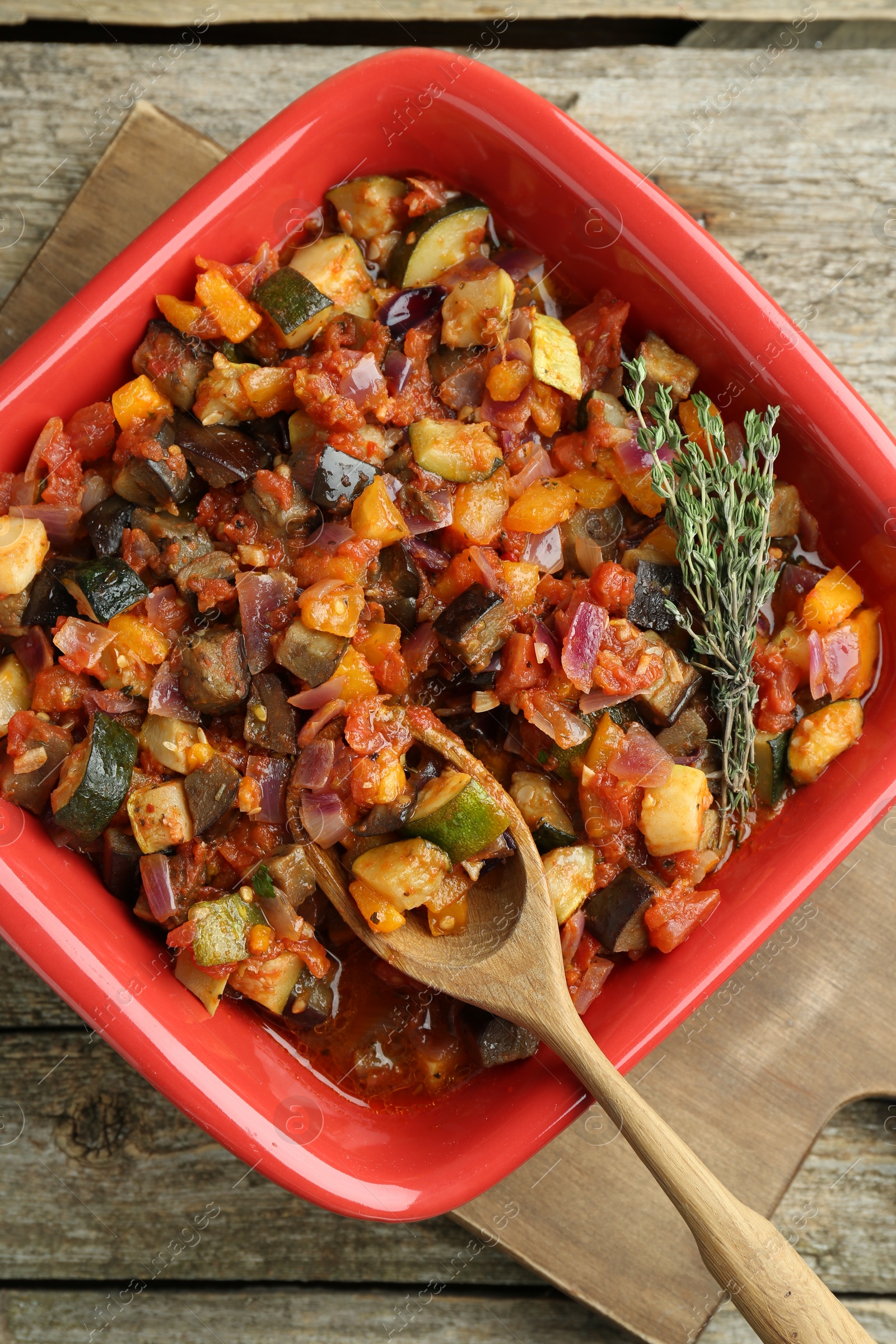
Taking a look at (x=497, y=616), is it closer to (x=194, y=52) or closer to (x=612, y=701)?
(x=612, y=701)

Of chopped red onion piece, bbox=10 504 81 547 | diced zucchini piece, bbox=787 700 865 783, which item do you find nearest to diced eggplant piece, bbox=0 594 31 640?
chopped red onion piece, bbox=10 504 81 547

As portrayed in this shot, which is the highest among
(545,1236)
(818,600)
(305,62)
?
(305,62)

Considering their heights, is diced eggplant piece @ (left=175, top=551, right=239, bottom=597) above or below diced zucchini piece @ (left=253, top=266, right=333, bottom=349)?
below

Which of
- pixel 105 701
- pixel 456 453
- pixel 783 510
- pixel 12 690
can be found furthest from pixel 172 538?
pixel 783 510

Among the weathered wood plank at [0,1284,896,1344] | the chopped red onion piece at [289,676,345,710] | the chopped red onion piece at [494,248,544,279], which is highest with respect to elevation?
the chopped red onion piece at [494,248,544,279]

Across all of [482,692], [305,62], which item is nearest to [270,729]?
[482,692]

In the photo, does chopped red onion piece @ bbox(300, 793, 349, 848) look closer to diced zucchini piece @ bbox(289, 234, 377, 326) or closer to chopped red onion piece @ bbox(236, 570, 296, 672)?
chopped red onion piece @ bbox(236, 570, 296, 672)
